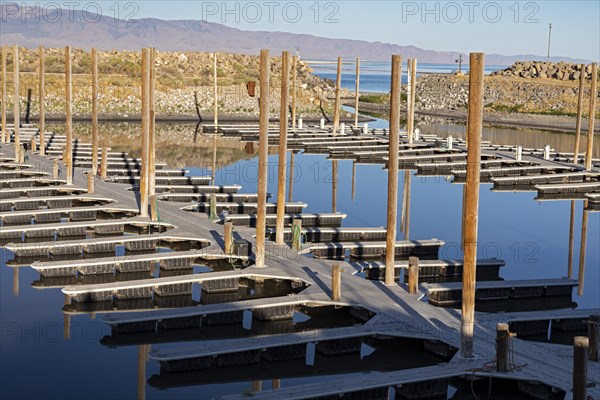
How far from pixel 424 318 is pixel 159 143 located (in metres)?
34.5

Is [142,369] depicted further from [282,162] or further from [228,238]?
[282,162]

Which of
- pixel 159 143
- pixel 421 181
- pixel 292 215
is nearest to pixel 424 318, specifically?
pixel 292 215

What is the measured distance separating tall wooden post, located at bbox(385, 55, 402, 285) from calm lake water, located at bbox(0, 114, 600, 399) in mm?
4223

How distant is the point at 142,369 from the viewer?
52.6 ft

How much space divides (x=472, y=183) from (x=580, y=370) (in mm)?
3294

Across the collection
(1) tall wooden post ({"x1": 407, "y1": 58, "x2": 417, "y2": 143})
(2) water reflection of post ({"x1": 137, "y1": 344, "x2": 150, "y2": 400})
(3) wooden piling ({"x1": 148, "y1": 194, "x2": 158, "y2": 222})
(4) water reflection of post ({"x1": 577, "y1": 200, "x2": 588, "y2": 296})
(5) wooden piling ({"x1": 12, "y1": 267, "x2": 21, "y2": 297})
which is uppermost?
(1) tall wooden post ({"x1": 407, "y1": 58, "x2": 417, "y2": 143})

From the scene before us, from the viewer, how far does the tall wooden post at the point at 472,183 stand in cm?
1482

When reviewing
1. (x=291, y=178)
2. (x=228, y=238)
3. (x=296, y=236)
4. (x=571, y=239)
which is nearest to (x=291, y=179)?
(x=291, y=178)

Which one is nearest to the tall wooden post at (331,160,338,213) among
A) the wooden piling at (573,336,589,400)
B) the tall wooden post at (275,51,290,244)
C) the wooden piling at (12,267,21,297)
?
the tall wooden post at (275,51,290,244)

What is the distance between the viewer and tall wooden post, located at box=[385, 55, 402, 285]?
1908cm

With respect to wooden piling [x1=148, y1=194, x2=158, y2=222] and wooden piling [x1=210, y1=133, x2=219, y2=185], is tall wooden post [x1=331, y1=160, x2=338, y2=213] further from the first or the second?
wooden piling [x1=148, y1=194, x2=158, y2=222]

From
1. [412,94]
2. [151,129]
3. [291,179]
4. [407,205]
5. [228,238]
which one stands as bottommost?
[228,238]

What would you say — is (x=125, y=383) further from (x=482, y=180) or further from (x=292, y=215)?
(x=482, y=180)

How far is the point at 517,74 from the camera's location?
3711 inches
